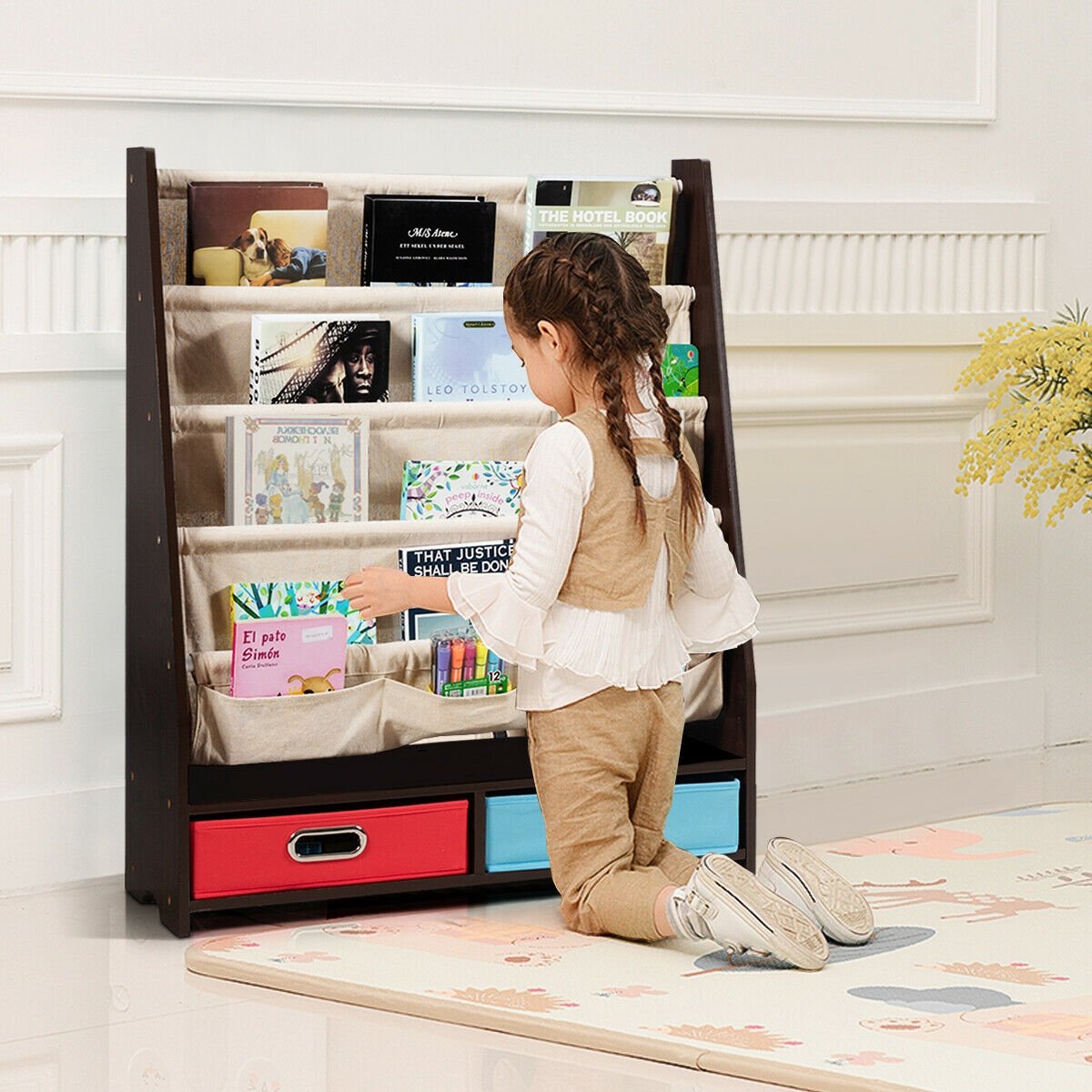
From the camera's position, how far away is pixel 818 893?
2.27m

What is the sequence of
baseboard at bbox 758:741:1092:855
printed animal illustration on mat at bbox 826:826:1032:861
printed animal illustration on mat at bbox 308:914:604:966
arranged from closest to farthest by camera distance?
printed animal illustration on mat at bbox 308:914:604:966 < printed animal illustration on mat at bbox 826:826:1032:861 < baseboard at bbox 758:741:1092:855

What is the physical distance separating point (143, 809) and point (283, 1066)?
70 centimetres

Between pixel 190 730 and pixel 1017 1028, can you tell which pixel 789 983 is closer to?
pixel 1017 1028

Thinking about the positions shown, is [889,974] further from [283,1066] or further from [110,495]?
[110,495]

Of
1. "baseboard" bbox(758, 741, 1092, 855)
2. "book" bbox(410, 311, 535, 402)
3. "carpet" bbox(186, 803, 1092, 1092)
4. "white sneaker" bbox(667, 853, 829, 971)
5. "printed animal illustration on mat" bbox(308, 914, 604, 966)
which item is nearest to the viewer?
"carpet" bbox(186, 803, 1092, 1092)

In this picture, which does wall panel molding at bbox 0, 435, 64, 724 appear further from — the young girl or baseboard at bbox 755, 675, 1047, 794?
baseboard at bbox 755, 675, 1047, 794

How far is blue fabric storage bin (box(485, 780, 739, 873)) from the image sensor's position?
8.28 feet

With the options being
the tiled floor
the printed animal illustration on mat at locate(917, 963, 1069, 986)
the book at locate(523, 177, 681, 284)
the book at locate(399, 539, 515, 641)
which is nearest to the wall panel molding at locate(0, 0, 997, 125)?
the book at locate(523, 177, 681, 284)

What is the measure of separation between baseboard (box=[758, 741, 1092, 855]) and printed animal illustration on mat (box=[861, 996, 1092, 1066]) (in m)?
0.92

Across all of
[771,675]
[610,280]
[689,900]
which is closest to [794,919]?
[689,900]

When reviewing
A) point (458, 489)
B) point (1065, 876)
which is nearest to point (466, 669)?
point (458, 489)

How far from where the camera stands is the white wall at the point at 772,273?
2.67 meters

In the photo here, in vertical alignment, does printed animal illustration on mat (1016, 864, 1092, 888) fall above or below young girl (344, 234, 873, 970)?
below

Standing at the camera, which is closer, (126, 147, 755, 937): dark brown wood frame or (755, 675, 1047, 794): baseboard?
(126, 147, 755, 937): dark brown wood frame
